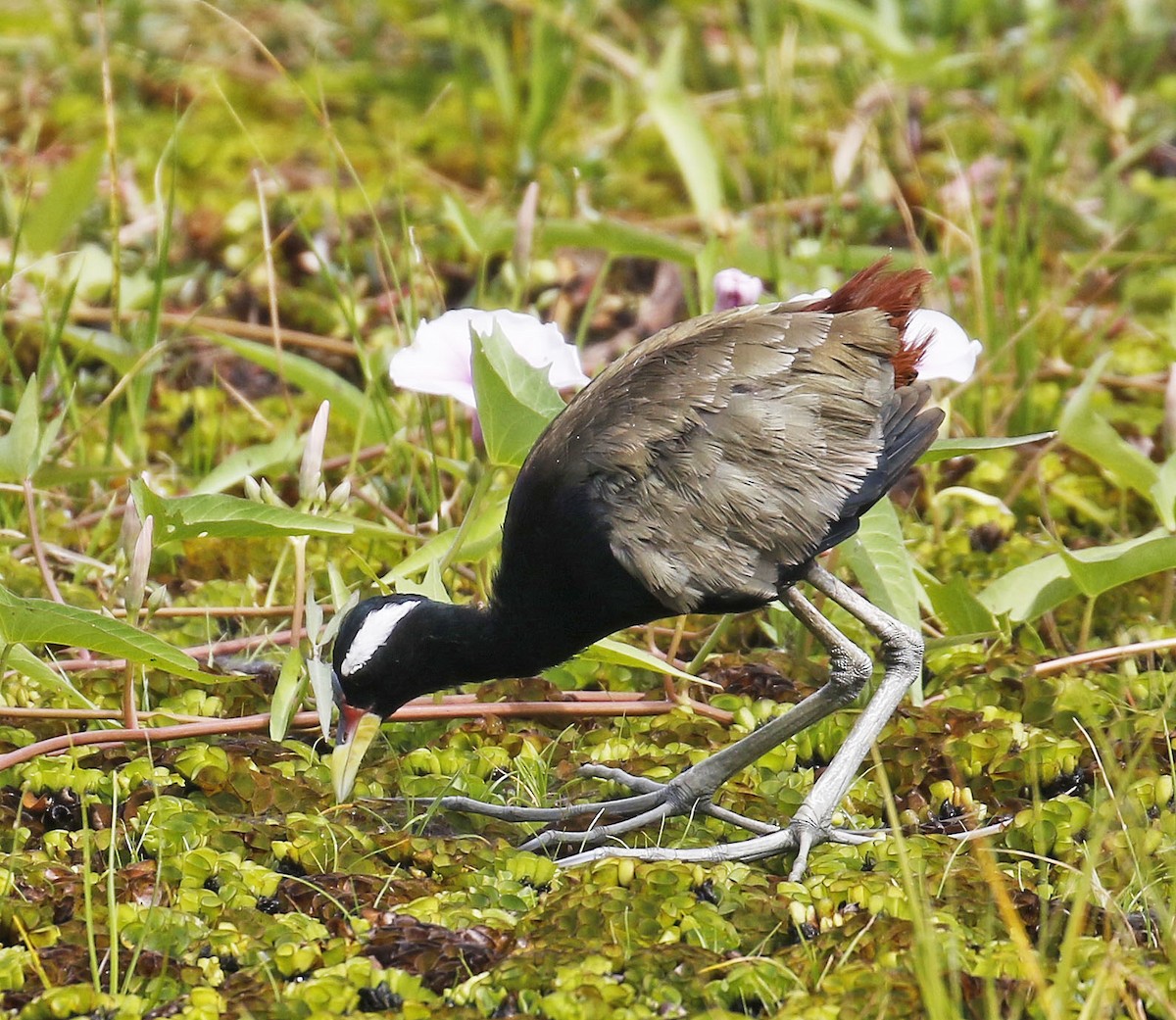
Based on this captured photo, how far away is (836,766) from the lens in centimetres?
300

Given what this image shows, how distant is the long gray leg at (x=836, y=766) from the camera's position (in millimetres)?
2916

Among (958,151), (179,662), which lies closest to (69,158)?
(958,151)

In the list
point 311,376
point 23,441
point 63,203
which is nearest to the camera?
point 23,441

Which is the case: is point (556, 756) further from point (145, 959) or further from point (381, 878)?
point (145, 959)

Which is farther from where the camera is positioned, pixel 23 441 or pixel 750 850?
pixel 23 441

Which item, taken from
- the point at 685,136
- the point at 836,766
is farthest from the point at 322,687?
the point at 685,136

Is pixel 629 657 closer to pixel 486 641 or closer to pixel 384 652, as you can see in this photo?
pixel 486 641

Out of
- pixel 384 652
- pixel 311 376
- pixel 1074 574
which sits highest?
pixel 311 376

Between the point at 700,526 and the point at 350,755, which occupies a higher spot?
the point at 700,526

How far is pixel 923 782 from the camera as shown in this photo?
3.20 m

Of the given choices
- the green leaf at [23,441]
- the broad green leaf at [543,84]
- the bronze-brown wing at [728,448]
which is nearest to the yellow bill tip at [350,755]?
the bronze-brown wing at [728,448]

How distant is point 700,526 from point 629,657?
0.52 meters

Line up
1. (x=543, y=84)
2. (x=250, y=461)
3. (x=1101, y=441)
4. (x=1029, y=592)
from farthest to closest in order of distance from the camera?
(x=543, y=84) < (x=250, y=461) < (x=1101, y=441) < (x=1029, y=592)

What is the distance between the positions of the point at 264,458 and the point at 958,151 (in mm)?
3240
